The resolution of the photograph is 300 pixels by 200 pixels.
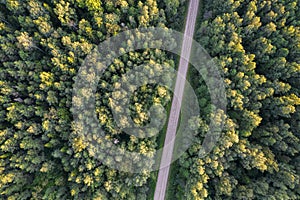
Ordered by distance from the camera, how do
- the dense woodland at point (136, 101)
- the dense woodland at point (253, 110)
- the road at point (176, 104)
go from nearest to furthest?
the dense woodland at point (253, 110) → the dense woodland at point (136, 101) → the road at point (176, 104)

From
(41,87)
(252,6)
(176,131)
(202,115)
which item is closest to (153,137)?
(176,131)

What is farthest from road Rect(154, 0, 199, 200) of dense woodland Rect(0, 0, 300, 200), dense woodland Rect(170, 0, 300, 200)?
dense woodland Rect(170, 0, 300, 200)

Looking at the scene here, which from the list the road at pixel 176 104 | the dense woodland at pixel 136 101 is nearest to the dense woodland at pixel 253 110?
the dense woodland at pixel 136 101

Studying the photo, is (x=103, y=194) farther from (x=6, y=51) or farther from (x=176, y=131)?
(x=6, y=51)

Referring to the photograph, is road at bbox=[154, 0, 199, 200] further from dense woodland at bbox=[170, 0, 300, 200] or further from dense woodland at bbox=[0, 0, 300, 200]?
dense woodland at bbox=[170, 0, 300, 200]

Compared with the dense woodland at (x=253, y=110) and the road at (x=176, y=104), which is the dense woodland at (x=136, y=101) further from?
the road at (x=176, y=104)

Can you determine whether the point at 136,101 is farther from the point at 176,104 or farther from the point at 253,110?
the point at 253,110
